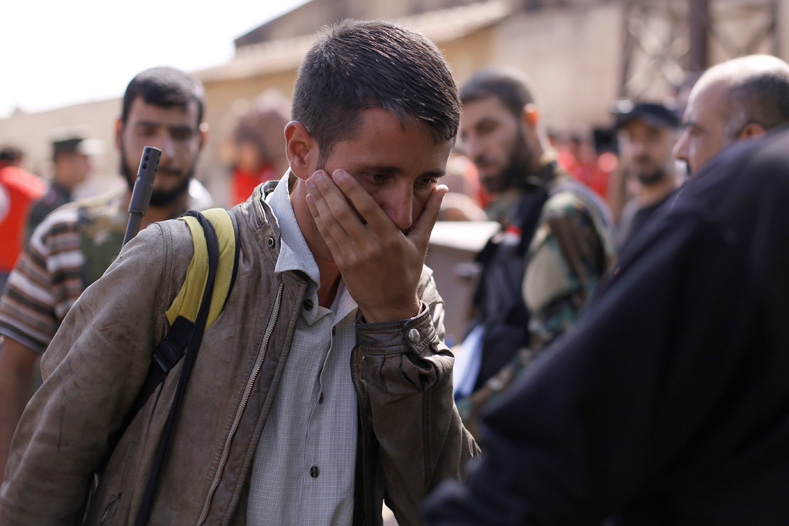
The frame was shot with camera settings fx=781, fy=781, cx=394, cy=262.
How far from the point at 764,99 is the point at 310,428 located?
6.55 feet

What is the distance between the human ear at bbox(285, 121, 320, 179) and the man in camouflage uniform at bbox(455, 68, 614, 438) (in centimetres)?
175

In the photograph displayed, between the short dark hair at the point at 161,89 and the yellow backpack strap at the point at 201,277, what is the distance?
1505mm

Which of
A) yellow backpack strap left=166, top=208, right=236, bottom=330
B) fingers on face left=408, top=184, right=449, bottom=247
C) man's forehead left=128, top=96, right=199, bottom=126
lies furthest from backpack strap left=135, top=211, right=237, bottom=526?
man's forehead left=128, top=96, right=199, bottom=126

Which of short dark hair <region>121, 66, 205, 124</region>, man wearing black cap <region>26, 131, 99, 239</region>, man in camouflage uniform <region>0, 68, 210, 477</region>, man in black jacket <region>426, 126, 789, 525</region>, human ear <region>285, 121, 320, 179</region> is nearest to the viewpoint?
man in black jacket <region>426, 126, 789, 525</region>

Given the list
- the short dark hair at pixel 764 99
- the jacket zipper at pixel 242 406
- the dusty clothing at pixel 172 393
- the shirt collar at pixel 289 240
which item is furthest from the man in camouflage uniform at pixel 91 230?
the short dark hair at pixel 764 99

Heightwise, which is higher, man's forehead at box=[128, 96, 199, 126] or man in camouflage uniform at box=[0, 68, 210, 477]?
man's forehead at box=[128, 96, 199, 126]

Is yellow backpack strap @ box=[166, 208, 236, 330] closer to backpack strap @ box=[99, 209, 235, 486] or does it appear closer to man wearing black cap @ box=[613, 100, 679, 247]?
backpack strap @ box=[99, 209, 235, 486]

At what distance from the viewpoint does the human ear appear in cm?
189

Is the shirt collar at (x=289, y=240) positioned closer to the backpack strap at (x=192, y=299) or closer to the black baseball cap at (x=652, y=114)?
the backpack strap at (x=192, y=299)

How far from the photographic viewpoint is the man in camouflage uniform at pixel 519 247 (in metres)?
3.41

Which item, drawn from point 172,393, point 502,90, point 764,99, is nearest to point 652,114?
point 502,90

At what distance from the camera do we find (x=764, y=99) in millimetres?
2713

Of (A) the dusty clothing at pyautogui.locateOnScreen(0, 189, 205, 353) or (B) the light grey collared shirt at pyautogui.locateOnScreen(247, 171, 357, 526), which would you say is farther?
(A) the dusty clothing at pyautogui.locateOnScreen(0, 189, 205, 353)

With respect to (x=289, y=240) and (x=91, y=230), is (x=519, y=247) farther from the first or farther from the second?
(x=289, y=240)
